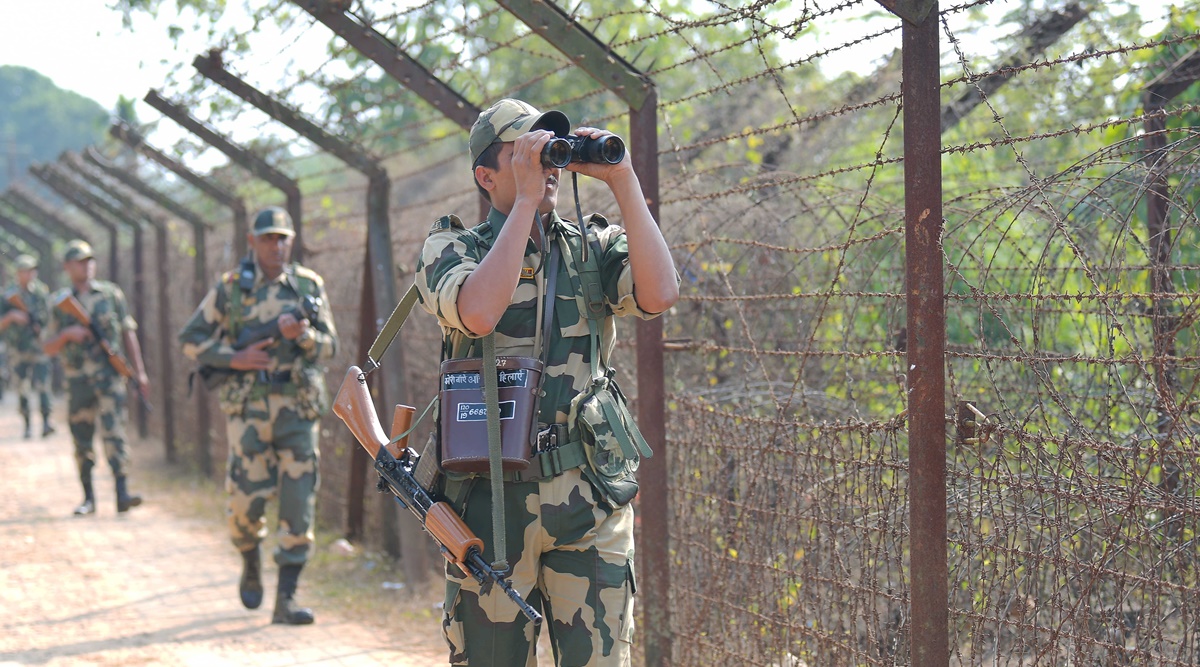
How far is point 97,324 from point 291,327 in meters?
4.15

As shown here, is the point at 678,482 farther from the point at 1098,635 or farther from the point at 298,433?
the point at 298,433

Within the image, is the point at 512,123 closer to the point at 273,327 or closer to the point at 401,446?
the point at 401,446

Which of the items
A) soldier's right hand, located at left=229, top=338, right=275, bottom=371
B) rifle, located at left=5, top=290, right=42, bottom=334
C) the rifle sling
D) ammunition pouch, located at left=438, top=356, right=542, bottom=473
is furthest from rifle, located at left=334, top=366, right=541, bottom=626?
rifle, located at left=5, top=290, right=42, bottom=334

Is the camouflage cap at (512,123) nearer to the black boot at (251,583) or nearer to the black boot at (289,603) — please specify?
the black boot at (289,603)

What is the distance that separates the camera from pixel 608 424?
2676 millimetres

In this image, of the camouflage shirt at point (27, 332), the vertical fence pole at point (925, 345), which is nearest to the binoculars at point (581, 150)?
the vertical fence pole at point (925, 345)

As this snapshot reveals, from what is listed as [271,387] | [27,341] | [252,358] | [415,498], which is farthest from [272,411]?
[27,341]

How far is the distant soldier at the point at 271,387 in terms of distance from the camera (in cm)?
575

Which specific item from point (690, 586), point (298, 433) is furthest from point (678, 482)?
point (298, 433)

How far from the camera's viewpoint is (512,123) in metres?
2.69

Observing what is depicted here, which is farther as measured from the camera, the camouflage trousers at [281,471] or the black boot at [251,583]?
the black boot at [251,583]

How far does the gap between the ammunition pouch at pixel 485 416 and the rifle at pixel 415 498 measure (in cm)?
14

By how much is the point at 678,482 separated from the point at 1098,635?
1.58 metres

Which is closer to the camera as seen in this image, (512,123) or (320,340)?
(512,123)
